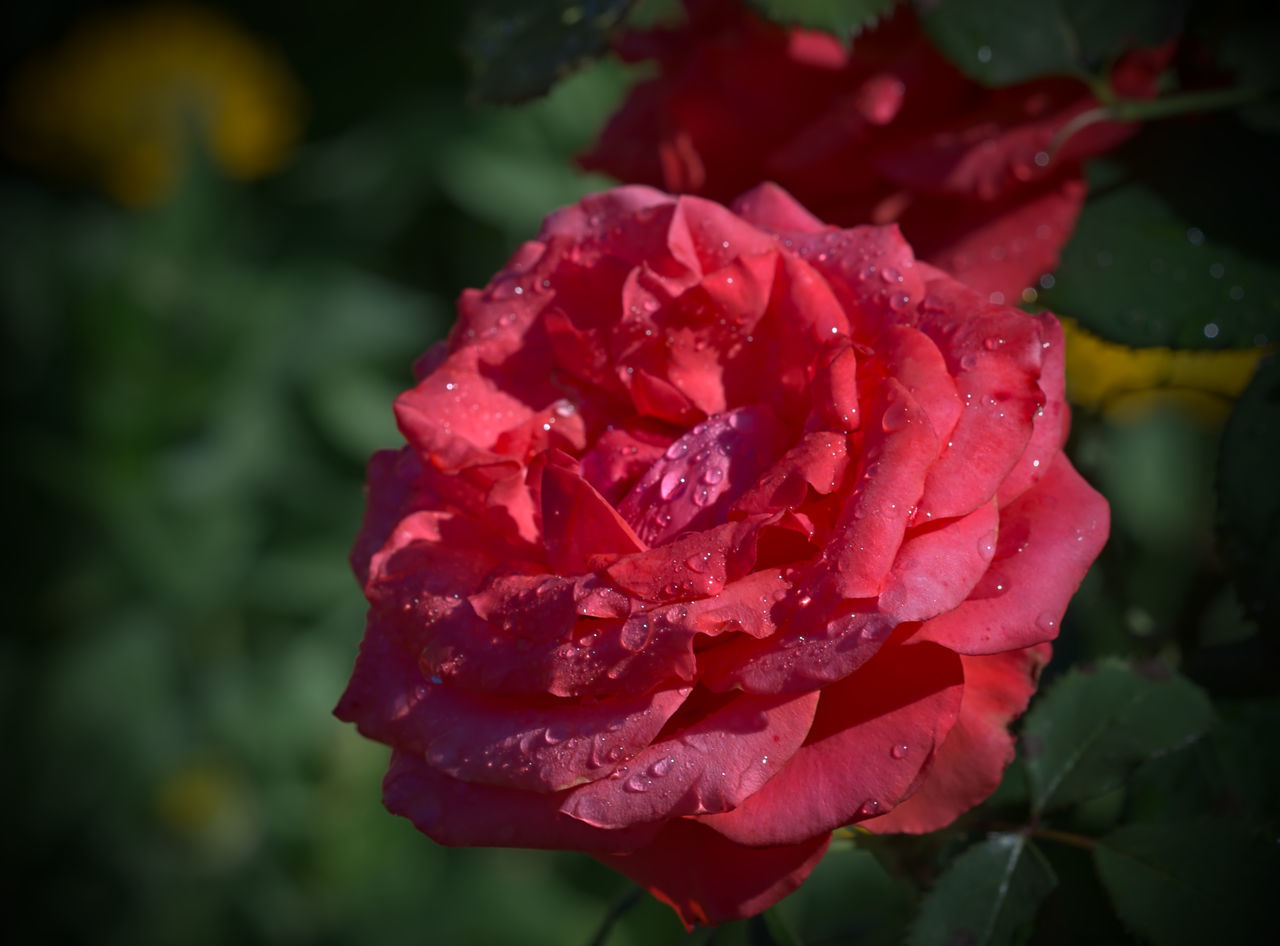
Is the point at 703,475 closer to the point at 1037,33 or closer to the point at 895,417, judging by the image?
the point at 895,417

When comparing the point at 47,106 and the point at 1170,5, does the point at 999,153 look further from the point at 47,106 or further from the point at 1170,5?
the point at 47,106

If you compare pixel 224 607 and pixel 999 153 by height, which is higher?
pixel 999 153

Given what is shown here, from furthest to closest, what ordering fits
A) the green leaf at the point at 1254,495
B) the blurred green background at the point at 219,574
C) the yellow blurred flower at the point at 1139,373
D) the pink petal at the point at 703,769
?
the blurred green background at the point at 219,574
the yellow blurred flower at the point at 1139,373
the green leaf at the point at 1254,495
the pink petal at the point at 703,769

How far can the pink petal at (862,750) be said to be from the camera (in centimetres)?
43

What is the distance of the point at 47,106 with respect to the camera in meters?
2.70

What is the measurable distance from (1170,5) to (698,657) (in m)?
0.47

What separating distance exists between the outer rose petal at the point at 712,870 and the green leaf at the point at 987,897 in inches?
3.0

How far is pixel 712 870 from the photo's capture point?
0.47m

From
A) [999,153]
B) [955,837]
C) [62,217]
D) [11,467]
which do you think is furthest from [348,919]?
[62,217]

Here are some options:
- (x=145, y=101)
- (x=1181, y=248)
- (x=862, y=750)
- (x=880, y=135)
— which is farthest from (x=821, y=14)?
(x=145, y=101)

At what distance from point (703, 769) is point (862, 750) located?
69mm

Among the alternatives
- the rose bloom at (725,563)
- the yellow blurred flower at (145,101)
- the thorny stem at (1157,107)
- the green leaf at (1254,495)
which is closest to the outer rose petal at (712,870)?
the rose bloom at (725,563)

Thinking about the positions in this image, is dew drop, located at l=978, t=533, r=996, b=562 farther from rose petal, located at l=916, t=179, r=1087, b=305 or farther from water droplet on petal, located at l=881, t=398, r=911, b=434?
rose petal, located at l=916, t=179, r=1087, b=305

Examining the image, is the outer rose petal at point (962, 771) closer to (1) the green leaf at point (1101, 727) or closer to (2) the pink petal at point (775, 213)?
(1) the green leaf at point (1101, 727)
